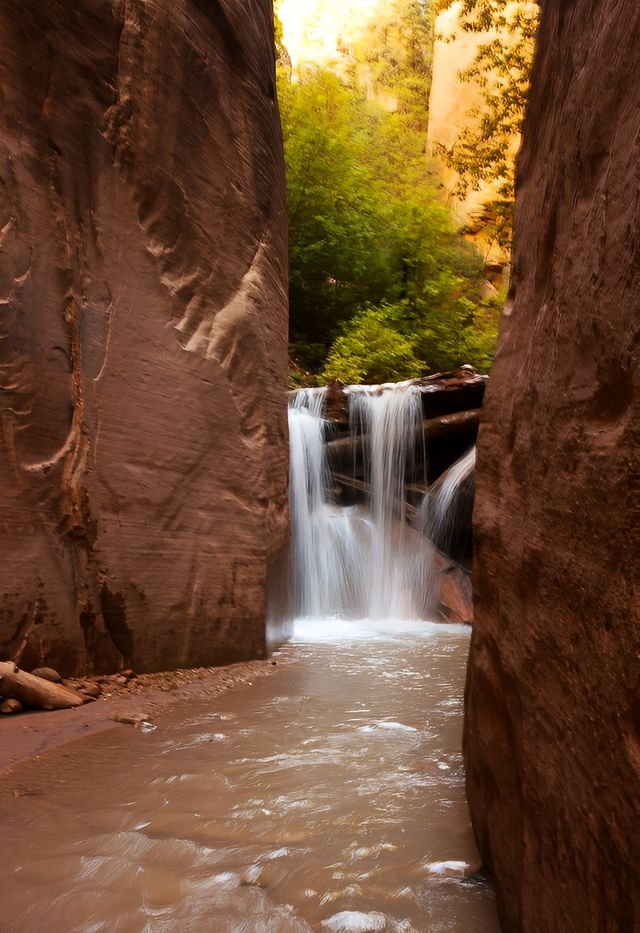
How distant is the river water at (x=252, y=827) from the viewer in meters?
1.65

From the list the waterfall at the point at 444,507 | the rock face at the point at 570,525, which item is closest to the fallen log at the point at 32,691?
the rock face at the point at 570,525

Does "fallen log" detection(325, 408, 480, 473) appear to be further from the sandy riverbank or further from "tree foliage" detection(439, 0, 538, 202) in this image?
"tree foliage" detection(439, 0, 538, 202)

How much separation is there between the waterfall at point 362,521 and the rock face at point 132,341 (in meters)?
2.66

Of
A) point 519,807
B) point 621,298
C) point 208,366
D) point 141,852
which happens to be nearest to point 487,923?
point 519,807

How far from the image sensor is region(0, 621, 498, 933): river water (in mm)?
1646

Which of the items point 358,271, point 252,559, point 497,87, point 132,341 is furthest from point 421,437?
point 358,271

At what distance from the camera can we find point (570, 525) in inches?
49.1

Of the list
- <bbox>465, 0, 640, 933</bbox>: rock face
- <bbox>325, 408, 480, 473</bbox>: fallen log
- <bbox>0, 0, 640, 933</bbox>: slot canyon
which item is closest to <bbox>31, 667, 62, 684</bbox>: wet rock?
<bbox>0, 0, 640, 933</bbox>: slot canyon

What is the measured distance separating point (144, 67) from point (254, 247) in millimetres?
1319

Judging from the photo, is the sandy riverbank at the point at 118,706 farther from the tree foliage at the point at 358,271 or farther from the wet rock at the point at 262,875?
the tree foliage at the point at 358,271

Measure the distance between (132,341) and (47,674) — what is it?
1848 mm

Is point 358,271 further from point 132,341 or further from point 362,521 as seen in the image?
point 132,341

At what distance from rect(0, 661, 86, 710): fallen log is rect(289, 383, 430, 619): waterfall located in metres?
3.82

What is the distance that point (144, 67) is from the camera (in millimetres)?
4000
